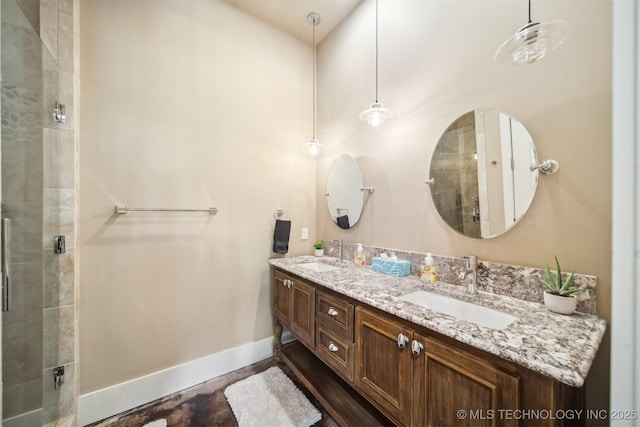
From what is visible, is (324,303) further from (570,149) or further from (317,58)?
(317,58)

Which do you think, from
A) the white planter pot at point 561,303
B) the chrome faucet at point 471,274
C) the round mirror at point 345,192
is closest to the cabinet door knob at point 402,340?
the chrome faucet at point 471,274

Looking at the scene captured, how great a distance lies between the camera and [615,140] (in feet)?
2.10

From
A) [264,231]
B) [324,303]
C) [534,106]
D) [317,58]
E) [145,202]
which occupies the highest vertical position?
[317,58]

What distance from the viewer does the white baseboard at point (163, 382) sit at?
1471mm

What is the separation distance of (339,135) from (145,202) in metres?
1.65

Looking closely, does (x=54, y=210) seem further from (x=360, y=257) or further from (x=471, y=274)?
(x=471, y=274)

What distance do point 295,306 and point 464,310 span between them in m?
1.09

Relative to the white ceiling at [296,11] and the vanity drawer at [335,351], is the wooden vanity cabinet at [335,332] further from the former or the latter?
the white ceiling at [296,11]

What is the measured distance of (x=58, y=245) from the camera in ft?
4.35

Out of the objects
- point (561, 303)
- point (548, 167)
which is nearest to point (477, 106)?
point (548, 167)

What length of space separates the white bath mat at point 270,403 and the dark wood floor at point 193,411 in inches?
1.8

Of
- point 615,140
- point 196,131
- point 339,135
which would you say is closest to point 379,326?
point 615,140

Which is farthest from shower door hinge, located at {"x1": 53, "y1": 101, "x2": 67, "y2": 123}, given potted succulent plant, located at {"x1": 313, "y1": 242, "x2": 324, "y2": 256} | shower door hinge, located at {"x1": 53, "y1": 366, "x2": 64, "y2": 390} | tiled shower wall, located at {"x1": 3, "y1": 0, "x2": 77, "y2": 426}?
potted succulent plant, located at {"x1": 313, "y1": 242, "x2": 324, "y2": 256}

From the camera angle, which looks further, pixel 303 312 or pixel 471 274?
pixel 303 312
